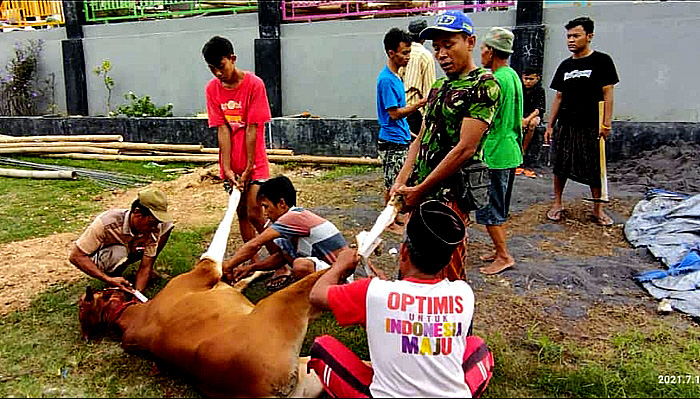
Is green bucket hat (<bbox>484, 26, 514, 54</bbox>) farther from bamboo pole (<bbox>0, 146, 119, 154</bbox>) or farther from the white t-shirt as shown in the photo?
bamboo pole (<bbox>0, 146, 119, 154</bbox>)

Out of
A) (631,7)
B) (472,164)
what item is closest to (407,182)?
(472,164)

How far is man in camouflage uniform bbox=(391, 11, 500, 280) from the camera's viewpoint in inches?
115

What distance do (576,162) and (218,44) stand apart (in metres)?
3.78

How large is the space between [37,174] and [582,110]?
7108mm

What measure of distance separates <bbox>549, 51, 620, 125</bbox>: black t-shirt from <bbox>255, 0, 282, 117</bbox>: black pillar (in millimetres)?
6082

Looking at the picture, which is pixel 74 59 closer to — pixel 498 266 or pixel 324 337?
pixel 498 266

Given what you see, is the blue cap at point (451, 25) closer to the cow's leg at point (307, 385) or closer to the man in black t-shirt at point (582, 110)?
the cow's leg at point (307, 385)

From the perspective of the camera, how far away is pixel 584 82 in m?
5.71

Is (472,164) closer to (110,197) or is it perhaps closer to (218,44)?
(218,44)

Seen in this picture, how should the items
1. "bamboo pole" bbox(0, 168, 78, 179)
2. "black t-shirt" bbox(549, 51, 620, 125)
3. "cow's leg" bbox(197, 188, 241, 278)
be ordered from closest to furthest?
1. "cow's leg" bbox(197, 188, 241, 278)
2. "black t-shirt" bbox(549, 51, 620, 125)
3. "bamboo pole" bbox(0, 168, 78, 179)

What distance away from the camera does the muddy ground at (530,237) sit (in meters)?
4.23

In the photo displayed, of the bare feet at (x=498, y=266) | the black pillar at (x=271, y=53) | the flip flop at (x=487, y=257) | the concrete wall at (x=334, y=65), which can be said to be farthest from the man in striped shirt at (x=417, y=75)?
the black pillar at (x=271, y=53)

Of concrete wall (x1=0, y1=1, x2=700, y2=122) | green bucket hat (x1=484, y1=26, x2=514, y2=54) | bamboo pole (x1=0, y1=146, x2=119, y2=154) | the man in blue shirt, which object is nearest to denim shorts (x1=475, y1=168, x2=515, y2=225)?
the man in blue shirt

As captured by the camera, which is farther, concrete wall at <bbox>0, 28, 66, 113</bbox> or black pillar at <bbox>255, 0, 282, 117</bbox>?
concrete wall at <bbox>0, 28, 66, 113</bbox>
